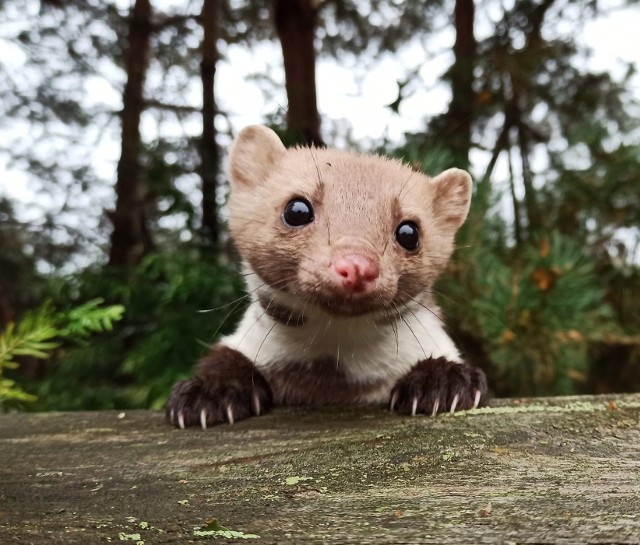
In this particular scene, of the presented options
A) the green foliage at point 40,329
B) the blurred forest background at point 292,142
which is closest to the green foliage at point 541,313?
the blurred forest background at point 292,142

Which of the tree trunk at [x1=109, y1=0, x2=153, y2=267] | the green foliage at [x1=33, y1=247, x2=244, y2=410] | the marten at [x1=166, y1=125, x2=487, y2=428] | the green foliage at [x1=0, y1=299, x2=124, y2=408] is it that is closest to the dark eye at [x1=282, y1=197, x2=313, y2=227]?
the marten at [x1=166, y1=125, x2=487, y2=428]

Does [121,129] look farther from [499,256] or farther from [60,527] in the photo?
[60,527]

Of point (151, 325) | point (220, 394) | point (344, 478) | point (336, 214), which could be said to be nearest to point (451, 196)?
point (336, 214)

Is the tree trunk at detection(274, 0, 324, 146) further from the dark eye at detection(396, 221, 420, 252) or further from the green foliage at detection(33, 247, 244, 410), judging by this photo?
the dark eye at detection(396, 221, 420, 252)

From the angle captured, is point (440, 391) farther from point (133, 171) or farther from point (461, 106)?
point (133, 171)

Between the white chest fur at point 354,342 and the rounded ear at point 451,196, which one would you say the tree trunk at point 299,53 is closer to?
the rounded ear at point 451,196

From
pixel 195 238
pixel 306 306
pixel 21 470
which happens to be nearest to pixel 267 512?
pixel 21 470
